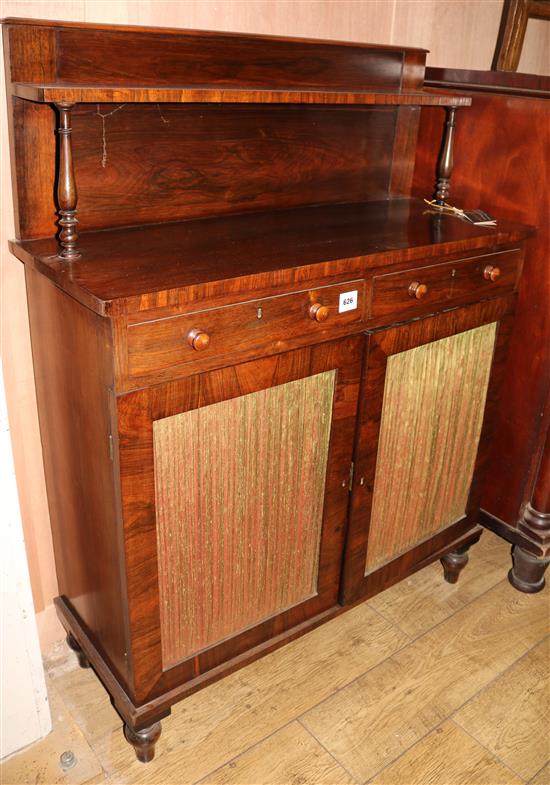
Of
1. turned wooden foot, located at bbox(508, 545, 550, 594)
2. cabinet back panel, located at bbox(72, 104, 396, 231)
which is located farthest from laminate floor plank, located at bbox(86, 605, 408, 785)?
cabinet back panel, located at bbox(72, 104, 396, 231)

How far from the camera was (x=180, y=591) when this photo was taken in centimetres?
153

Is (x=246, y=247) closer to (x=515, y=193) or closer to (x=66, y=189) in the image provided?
(x=66, y=189)

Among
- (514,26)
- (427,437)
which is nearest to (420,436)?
(427,437)

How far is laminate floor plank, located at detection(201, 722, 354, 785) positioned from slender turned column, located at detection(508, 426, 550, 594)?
0.89m

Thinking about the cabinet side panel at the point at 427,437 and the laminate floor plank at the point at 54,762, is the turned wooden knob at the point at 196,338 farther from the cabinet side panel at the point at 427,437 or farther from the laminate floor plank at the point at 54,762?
the laminate floor plank at the point at 54,762

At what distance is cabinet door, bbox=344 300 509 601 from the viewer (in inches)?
67.1

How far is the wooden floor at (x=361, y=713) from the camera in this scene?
66.2 inches

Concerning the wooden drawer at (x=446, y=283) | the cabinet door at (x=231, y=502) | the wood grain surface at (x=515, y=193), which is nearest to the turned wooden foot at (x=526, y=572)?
the wood grain surface at (x=515, y=193)

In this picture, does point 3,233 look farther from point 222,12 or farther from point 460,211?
point 460,211

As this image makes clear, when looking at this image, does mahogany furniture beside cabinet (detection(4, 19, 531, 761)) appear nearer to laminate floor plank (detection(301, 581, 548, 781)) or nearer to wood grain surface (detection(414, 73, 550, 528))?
wood grain surface (detection(414, 73, 550, 528))

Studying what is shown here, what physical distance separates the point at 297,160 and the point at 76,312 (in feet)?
2.79

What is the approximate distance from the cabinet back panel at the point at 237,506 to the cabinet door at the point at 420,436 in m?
0.14

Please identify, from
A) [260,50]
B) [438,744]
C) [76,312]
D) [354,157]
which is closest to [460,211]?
[354,157]

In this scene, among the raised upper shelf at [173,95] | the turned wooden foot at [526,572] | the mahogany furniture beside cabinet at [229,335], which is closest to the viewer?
the raised upper shelf at [173,95]
